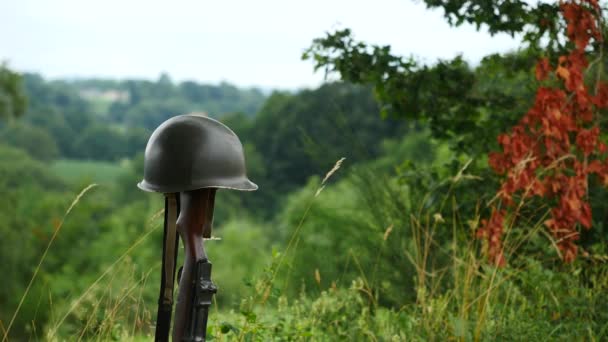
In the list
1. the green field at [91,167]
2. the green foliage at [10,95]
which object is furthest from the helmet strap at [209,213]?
the green field at [91,167]

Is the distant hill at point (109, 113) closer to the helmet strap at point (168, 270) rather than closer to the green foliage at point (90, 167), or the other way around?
the green foliage at point (90, 167)

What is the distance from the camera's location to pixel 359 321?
4.10 metres

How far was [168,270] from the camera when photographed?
3.04 m

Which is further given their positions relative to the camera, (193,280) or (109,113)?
(109,113)

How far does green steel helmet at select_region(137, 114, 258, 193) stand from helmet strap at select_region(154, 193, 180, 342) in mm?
231

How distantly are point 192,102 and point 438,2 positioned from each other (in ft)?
184

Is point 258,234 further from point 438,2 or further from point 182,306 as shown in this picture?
point 182,306

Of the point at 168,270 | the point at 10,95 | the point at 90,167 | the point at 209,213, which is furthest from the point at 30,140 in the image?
the point at 209,213

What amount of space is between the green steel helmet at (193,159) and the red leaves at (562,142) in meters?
2.30

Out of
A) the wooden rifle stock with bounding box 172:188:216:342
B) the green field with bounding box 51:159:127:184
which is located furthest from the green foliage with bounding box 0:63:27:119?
the wooden rifle stock with bounding box 172:188:216:342

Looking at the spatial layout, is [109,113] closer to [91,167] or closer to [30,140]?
[91,167]

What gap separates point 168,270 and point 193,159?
56 cm

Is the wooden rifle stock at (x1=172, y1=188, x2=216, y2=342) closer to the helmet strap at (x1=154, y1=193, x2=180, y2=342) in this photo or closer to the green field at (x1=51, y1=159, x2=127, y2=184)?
the helmet strap at (x1=154, y1=193, x2=180, y2=342)

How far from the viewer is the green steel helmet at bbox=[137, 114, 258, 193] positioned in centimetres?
271
